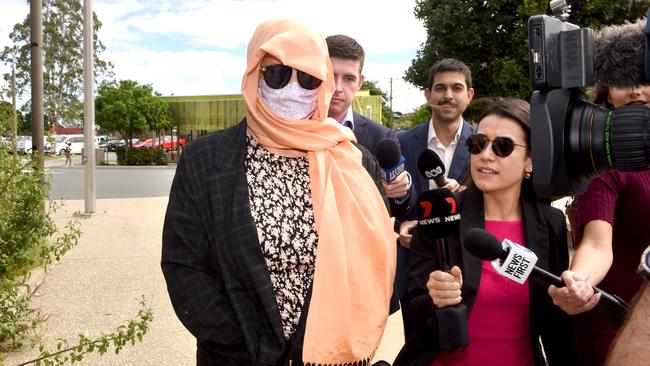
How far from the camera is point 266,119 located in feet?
8.66

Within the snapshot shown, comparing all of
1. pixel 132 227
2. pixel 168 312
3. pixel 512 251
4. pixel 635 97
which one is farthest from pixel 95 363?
pixel 132 227

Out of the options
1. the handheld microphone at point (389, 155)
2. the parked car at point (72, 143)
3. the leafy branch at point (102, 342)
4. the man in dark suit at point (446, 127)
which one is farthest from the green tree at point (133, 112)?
the handheld microphone at point (389, 155)

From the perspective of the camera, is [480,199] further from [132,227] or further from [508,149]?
[132,227]

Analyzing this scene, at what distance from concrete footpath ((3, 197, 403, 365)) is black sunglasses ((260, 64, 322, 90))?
4.98ft

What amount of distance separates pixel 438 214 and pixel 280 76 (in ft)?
3.08

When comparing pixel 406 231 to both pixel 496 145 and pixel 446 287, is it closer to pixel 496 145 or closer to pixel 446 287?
pixel 496 145

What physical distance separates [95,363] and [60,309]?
139cm

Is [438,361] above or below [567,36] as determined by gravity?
below

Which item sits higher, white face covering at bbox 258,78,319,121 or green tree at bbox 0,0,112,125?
green tree at bbox 0,0,112,125

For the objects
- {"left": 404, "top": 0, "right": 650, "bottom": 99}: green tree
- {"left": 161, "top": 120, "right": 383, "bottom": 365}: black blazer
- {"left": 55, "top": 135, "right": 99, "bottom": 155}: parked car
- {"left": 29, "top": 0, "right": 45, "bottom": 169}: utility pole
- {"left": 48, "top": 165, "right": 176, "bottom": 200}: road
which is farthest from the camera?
{"left": 55, "top": 135, "right": 99, "bottom": 155}: parked car

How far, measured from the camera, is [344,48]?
382cm

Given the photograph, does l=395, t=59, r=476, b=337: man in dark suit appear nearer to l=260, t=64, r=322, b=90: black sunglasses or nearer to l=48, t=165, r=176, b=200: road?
l=260, t=64, r=322, b=90: black sunglasses

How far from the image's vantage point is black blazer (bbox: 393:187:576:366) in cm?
241

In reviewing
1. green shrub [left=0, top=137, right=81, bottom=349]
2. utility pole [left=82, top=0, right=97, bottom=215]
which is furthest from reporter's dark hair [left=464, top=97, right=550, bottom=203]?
utility pole [left=82, top=0, right=97, bottom=215]
